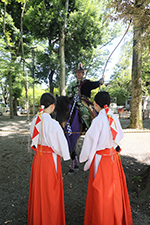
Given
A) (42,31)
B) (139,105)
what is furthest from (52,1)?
(139,105)

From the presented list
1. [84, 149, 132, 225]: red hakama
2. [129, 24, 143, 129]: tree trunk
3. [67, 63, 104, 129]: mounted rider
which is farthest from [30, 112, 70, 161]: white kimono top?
[129, 24, 143, 129]: tree trunk

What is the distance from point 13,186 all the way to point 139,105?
29.8 ft

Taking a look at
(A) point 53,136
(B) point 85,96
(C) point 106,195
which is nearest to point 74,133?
(B) point 85,96

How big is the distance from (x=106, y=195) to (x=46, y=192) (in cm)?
77

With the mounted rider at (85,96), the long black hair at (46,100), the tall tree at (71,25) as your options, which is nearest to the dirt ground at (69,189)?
the long black hair at (46,100)

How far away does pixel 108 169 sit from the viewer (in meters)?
1.93

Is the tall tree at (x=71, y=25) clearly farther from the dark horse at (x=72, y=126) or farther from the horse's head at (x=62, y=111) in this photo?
the horse's head at (x=62, y=111)

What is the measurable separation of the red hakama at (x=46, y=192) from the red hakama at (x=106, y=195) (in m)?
0.43

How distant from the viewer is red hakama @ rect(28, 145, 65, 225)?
1927 mm

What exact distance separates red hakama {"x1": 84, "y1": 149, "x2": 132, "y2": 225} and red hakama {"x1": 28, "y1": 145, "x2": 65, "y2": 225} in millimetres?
430

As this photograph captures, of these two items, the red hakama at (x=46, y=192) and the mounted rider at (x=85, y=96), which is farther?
the mounted rider at (x=85, y=96)

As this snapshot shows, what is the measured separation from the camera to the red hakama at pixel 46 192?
1.93 m

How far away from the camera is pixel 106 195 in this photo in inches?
73.5

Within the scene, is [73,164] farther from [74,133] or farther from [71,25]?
[71,25]
